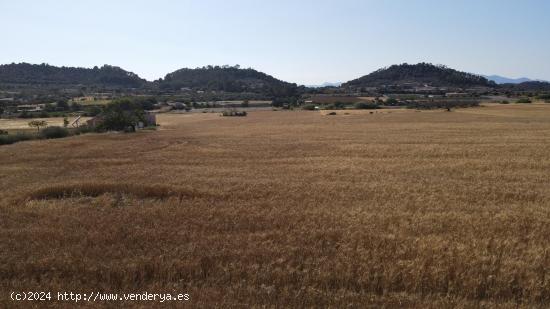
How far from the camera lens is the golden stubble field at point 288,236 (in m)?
8.27

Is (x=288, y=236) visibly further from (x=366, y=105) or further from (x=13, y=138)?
(x=366, y=105)

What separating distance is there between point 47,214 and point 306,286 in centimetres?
904

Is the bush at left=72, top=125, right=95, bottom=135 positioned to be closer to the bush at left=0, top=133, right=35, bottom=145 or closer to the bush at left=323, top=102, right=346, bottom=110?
the bush at left=0, top=133, right=35, bottom=145

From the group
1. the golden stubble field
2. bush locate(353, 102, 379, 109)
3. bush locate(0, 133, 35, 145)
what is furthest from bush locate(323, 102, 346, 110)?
the golden stubble field

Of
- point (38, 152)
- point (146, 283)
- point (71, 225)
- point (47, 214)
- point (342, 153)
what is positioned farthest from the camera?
point (38, 152)

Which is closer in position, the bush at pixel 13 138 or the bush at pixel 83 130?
the bush at pixel 13 138

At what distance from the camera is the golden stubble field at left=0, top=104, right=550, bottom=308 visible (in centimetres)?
827

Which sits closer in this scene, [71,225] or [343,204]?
[71,225]

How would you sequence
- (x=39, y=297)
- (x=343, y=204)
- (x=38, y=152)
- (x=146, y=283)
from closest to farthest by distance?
(x=39, y=297), (x=146, y=283), (x=343, y=204), (x=38, y=152)

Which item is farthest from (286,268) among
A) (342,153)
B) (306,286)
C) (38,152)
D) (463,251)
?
(38,152)

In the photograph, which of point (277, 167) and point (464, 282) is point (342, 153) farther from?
point (464, 282)

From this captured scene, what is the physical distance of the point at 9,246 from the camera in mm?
10398

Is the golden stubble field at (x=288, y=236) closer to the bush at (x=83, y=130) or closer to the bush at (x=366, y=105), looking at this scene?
the bush at (x=83, y=130)

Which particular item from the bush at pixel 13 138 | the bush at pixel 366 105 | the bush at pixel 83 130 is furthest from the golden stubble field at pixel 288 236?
the bush at pixel 366 105
